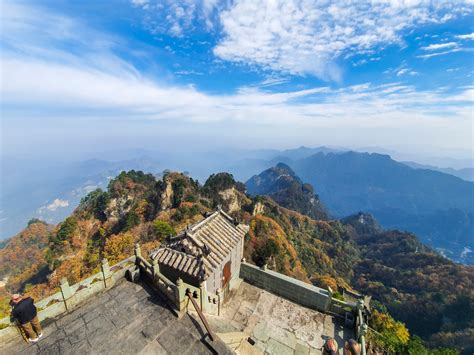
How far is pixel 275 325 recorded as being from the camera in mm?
11781

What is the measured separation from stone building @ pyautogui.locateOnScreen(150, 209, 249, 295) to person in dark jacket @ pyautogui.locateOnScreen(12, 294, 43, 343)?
171 inches

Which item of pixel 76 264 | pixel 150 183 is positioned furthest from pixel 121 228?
pixel 150 183

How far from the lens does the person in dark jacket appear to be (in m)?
7.56

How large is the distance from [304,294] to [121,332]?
29.4 ft

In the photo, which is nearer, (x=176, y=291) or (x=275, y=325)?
(x=176, y=291)

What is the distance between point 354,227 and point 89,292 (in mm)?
158276

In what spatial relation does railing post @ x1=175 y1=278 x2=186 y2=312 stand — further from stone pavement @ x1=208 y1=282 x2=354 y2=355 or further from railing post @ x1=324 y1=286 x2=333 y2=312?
railing post @ x1=324 y1=286 x2=333 y2=312

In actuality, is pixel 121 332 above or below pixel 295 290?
above

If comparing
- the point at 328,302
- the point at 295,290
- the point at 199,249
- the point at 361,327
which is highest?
the point at 199,249

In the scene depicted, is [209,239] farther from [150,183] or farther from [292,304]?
[150,183]

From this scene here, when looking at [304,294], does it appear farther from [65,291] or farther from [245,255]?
[245,255]

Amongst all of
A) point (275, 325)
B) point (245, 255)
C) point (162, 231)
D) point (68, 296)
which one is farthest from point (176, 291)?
point (162, 231)

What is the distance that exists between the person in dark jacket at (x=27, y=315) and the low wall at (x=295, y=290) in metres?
9.73

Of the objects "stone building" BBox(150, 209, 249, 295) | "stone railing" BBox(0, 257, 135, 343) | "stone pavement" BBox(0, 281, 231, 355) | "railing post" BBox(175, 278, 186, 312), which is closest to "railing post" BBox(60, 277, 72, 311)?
"stone railing" BBox(0, 257, 135, 343)
